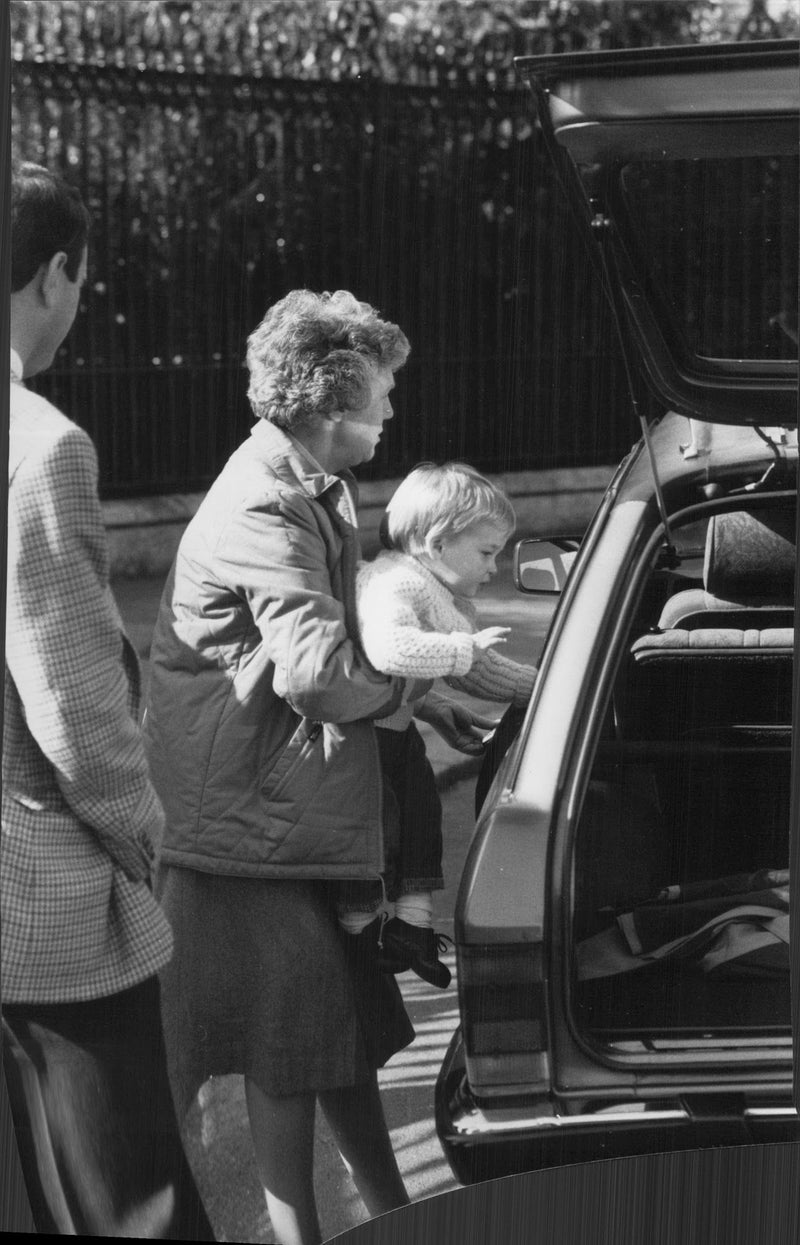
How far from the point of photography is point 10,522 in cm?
188

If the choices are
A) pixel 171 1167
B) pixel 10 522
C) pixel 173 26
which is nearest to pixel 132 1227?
pixel 171 1167

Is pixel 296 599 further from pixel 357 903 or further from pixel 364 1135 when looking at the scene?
pixel 364 1135

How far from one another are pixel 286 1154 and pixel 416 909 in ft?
1.31

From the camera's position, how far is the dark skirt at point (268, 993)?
1.95m

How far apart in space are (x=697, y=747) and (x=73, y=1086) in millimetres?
1005

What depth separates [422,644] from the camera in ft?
6.19

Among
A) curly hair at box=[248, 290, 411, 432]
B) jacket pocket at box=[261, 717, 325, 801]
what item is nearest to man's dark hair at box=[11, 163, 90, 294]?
curly hair at box=[248, 290, 411, 432]

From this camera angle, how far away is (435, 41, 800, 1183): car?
1831 millimetres

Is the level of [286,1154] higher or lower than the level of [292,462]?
lower

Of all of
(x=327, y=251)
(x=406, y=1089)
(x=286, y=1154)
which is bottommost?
(x=286, y=1154)

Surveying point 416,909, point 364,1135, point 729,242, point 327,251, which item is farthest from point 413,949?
point 729,242

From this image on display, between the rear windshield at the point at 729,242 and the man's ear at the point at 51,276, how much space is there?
0.78 metres

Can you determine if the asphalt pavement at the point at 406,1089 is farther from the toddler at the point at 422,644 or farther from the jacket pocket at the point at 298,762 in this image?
the jacket pocket at the point at 298,762

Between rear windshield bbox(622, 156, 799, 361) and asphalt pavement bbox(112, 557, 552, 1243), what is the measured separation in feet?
1.54
